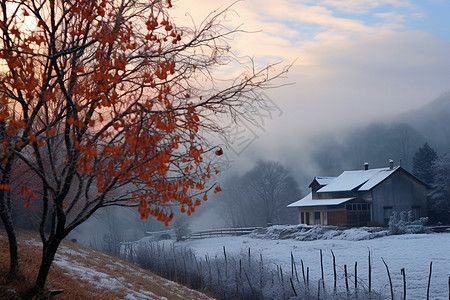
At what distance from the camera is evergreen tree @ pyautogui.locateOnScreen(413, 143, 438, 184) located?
64.3 meters

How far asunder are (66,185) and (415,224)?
4530 centimetres

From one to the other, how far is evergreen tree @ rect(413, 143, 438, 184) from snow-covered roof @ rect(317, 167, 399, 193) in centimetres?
948

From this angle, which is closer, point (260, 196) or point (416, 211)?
point (416, 211)

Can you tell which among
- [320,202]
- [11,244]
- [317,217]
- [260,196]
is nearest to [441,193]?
[320,202]

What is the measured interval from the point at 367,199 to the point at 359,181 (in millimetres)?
3941

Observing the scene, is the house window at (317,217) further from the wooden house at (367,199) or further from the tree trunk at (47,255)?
the tree trunk at (47,255)

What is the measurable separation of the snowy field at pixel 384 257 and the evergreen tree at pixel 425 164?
82.0 ft

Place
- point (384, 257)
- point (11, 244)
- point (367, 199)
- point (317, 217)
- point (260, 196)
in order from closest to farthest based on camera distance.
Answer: point (11, 244), point (384, 257), point (367, 199), point (317, 217), point (260, 196)

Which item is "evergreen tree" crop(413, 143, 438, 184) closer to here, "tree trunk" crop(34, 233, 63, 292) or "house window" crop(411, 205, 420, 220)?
"house window" crop(411, 205, 420, 220)

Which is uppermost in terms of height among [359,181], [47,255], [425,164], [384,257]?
[425,164]

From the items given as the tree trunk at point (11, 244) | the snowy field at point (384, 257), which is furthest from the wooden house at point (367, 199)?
the tree trunk at point (11, 244)

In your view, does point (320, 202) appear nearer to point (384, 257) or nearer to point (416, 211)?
point (416, 211)

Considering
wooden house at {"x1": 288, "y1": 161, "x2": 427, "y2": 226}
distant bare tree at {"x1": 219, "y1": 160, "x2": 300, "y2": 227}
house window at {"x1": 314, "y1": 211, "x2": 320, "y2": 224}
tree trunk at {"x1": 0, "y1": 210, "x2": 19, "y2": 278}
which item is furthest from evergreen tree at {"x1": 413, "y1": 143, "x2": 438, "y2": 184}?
tree trunk at {"x1": 0, "y1": 210, "x2": 19, "y2": 278}

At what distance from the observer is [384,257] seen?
3152 centimetres
